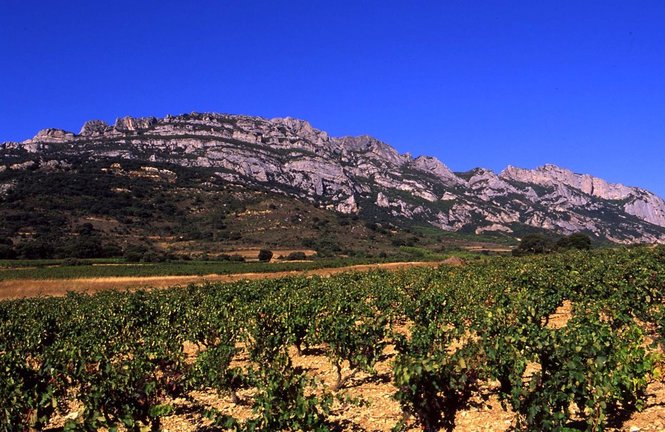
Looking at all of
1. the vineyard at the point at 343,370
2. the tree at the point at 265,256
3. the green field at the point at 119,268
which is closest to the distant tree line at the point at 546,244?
the green field at the point at 119,268

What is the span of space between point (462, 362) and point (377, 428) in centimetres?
365

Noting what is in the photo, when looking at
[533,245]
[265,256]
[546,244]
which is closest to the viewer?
[265,256]

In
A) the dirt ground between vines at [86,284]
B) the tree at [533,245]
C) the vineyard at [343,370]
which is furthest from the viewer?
the tree at [533,245]

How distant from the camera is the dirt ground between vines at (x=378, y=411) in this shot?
10055 mm

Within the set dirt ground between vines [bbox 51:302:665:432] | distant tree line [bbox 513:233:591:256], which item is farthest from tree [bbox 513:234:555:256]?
dirt ground between vines [bbox 51:302:665:432]

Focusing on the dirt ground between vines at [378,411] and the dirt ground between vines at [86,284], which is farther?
the dirt ground between vines at [86,284]

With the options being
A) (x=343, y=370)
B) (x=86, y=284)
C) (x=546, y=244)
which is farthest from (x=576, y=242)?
(x=343, y=370)

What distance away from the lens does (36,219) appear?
314 ft

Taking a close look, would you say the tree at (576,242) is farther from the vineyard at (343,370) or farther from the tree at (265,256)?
the vineyard at (343,370)

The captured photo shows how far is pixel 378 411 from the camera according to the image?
39.8ft

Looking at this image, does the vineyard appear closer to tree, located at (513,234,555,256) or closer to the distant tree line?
the distant tree line

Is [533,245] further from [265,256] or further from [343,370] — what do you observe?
[343,370]

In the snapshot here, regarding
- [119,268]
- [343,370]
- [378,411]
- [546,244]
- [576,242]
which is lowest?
[343,370]

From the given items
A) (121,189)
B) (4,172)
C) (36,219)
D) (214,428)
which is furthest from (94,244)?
(214,428)
